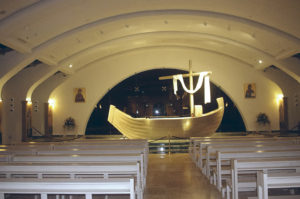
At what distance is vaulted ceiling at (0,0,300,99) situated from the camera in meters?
7.90

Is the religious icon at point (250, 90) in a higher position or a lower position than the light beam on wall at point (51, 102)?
higher

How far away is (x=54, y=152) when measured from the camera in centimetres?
460

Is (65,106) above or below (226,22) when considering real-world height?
below

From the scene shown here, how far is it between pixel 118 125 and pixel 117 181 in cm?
1021

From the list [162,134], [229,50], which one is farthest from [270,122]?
[162,134]

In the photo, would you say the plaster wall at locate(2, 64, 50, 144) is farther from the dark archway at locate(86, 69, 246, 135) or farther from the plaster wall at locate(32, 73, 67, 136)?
the dark archway at locate(86, 69, 246, 135)

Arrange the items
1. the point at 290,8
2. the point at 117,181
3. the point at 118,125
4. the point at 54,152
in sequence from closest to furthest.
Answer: the point at 117,181
the point at 54,152
the point at 290,8
the point at 118,125

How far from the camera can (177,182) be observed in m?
4.97

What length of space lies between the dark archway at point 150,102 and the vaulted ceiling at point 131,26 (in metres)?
4.33

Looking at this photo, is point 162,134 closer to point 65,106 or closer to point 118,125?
point 118,125

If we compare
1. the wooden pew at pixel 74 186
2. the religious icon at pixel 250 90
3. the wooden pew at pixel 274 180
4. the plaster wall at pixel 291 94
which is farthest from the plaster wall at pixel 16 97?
the plaster wall at pixel 291 94

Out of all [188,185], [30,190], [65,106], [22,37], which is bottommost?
[188,185]

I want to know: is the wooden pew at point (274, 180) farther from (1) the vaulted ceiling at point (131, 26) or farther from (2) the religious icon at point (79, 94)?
(2) the religious icon at point (79, 94)

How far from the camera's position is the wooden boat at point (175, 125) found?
11.1 m
